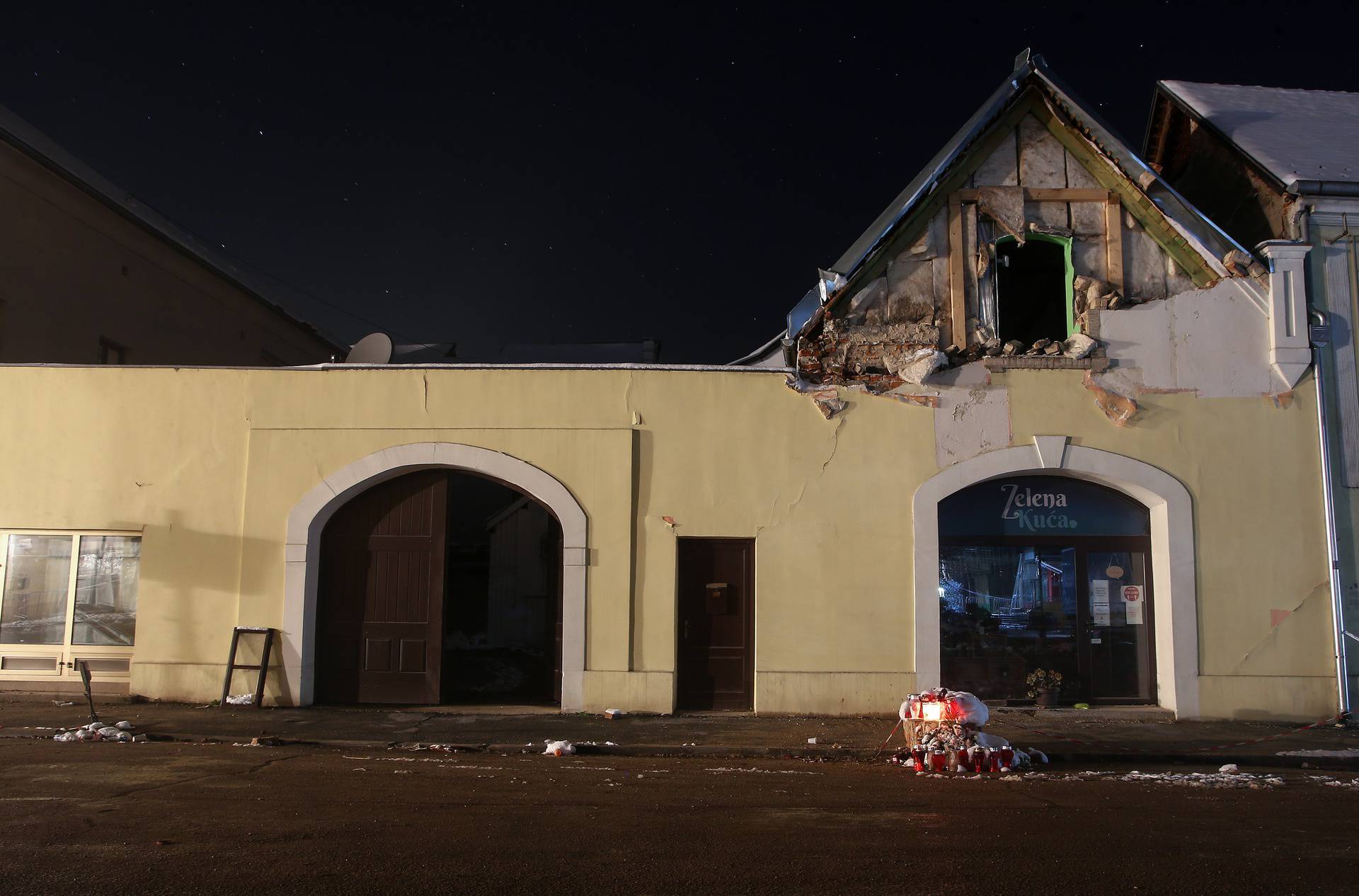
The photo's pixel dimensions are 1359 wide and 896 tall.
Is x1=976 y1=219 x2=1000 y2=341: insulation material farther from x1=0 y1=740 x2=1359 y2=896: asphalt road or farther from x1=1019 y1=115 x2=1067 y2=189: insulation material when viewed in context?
x1=0 y1=740 x2=1359 y2=896: asphalt road

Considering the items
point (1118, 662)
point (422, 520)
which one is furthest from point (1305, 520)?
point (422, 520)

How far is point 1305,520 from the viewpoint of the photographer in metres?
11.5

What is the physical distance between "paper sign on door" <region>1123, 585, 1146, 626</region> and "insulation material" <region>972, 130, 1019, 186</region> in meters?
5.30

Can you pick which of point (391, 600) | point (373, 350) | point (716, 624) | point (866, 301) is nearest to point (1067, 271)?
point (866, 301)

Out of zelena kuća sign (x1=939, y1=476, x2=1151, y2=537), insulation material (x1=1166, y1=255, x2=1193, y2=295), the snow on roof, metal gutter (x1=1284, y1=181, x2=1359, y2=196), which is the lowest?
zelena kuća sign (x1=939, y1=476, x2=1151, y2=537)

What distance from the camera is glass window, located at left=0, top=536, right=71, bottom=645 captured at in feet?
39.5

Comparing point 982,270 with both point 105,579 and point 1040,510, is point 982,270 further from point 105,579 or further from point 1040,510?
point 105,579

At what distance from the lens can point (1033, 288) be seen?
46.1 ft

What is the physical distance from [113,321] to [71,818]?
13536 mm

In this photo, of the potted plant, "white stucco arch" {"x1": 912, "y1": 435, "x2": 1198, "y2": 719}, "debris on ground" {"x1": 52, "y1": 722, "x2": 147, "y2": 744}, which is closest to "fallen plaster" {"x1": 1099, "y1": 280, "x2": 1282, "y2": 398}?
"white stucco arch" {"x1": 912, "y1": 435, "x2": 1198, "y2": 719}

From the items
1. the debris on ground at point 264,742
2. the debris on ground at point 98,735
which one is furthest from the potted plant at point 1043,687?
the debris on ground at point 98,735

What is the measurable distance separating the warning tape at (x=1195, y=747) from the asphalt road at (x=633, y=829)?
1065 mm

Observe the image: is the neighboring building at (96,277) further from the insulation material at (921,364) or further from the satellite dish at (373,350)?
the insulation material at (921,364)

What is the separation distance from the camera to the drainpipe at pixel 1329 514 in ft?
36.6
